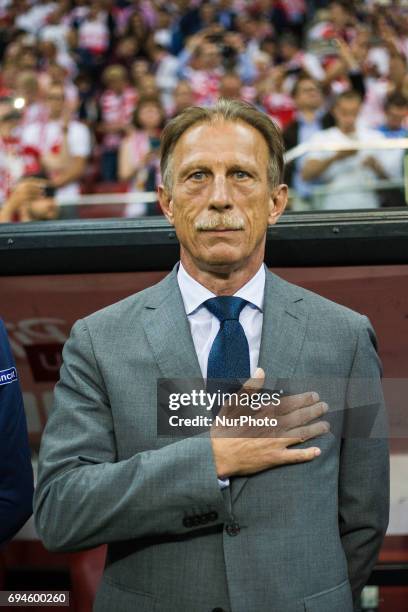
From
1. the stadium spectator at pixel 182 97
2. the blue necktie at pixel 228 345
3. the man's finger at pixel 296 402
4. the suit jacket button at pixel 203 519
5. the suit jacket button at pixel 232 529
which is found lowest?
the suit jacket button at pixel 232 529

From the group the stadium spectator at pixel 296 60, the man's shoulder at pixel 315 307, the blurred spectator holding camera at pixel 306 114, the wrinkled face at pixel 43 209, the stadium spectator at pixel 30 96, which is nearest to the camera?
the man's shoulder at pixel 315 307

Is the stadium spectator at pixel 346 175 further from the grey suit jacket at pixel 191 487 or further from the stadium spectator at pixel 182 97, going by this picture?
the stadium spectator at pixel 182 97

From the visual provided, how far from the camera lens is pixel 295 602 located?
5.82 ft

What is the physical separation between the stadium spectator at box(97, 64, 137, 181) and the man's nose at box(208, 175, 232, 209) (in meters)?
4.09

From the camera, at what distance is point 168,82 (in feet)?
26.0

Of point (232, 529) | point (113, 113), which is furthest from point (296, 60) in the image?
point (232, 529)

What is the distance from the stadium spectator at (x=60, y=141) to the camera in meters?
5.70

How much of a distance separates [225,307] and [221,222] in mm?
177

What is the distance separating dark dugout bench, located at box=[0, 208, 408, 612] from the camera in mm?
2418

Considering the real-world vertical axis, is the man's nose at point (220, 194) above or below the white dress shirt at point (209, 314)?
above

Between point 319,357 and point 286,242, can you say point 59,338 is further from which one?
point 319,357

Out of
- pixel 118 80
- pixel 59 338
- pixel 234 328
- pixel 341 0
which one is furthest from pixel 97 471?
pixel 341 0

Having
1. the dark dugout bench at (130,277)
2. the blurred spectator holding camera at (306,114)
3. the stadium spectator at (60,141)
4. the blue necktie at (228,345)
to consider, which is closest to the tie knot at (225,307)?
the blue necktie at (228,345)

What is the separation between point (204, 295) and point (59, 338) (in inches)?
29.6
